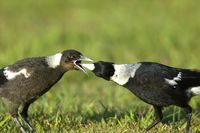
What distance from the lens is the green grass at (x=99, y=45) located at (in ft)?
25.1

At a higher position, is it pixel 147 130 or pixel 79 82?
pixel 79 82

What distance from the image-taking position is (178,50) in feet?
41.5

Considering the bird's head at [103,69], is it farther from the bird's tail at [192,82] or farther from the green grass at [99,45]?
the bird's tail at [192,82]

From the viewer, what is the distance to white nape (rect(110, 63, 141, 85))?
7133 millimetres

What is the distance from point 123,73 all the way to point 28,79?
3.12 feet

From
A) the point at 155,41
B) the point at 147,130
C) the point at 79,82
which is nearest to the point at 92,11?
the point at 155,41

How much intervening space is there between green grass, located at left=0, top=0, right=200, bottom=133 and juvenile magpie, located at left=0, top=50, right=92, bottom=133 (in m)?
0.25

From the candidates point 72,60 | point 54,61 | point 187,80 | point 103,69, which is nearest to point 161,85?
point 187,80

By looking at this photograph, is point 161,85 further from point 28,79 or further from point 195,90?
point 28,79

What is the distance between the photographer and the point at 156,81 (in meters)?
7.05

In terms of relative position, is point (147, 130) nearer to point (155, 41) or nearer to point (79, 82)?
point (79, 82)

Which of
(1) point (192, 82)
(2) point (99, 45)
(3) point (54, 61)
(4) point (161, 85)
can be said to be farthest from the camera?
(2) point (99, 45)

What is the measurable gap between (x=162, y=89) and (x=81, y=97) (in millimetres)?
2848

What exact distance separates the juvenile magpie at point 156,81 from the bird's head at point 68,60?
17cm
